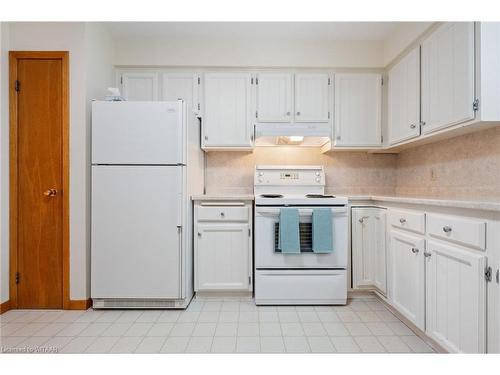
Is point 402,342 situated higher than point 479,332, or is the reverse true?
point 479,332

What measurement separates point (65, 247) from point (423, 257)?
2.56m

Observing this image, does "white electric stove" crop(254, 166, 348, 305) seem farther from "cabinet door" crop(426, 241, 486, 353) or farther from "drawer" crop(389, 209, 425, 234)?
"cabinet door" crop(426, 241, 486, 353)

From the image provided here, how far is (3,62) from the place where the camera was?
7.23ft

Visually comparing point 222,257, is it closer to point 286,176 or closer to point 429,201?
point 286,176

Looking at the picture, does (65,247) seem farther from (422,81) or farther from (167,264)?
(422,81)

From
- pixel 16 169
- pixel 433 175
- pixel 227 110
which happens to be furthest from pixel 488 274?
pixel 16 169

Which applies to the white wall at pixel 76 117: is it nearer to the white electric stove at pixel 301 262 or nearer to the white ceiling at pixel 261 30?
the white ceiling at pixel 261 30

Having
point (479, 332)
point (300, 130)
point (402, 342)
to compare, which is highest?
point (300, 130)

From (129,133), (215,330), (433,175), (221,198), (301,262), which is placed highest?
(129,133)

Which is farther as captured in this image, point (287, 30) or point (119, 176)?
point (287, 30)

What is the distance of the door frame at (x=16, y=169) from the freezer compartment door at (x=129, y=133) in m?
0.27

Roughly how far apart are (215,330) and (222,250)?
2.14ft

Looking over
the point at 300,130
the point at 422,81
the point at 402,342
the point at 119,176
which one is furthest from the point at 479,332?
the point at 119,176

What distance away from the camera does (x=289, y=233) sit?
2260 mm
